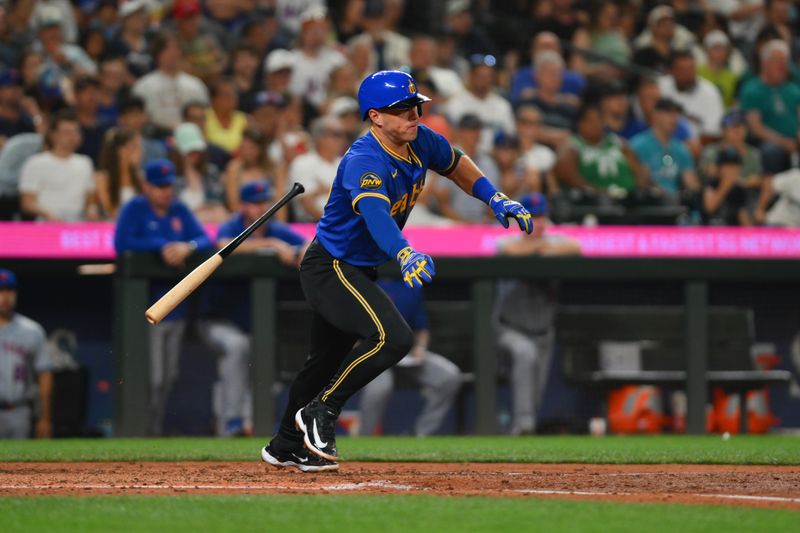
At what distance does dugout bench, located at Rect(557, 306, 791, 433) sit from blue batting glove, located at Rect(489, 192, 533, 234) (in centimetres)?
393

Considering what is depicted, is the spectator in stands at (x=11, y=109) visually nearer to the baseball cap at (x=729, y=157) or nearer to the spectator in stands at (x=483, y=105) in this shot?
the spectator in stands at (x=483, y=105)

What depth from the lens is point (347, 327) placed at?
658 centimetres

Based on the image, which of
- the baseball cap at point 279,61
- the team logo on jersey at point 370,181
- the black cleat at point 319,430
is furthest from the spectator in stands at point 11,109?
the team logo on jersey at point 370,181

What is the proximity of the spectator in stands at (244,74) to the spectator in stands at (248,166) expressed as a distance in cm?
160

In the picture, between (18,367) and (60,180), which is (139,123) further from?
(18,367)

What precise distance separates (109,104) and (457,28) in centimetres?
461

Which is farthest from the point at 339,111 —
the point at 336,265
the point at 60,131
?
the point at 336,265

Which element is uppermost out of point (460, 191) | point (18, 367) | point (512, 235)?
point (460, 191)

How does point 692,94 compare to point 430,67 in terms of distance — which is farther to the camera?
point 692,94

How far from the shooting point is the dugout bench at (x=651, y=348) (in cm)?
1048

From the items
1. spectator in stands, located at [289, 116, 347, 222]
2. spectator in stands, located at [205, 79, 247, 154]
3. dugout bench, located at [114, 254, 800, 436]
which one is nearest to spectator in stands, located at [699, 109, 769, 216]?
dugout bench, located at [114, 254, 800, 436]

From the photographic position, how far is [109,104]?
12320mm

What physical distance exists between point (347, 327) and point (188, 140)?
17.9ft

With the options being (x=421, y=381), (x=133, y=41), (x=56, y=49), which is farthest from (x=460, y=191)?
(x=56, y=49)
